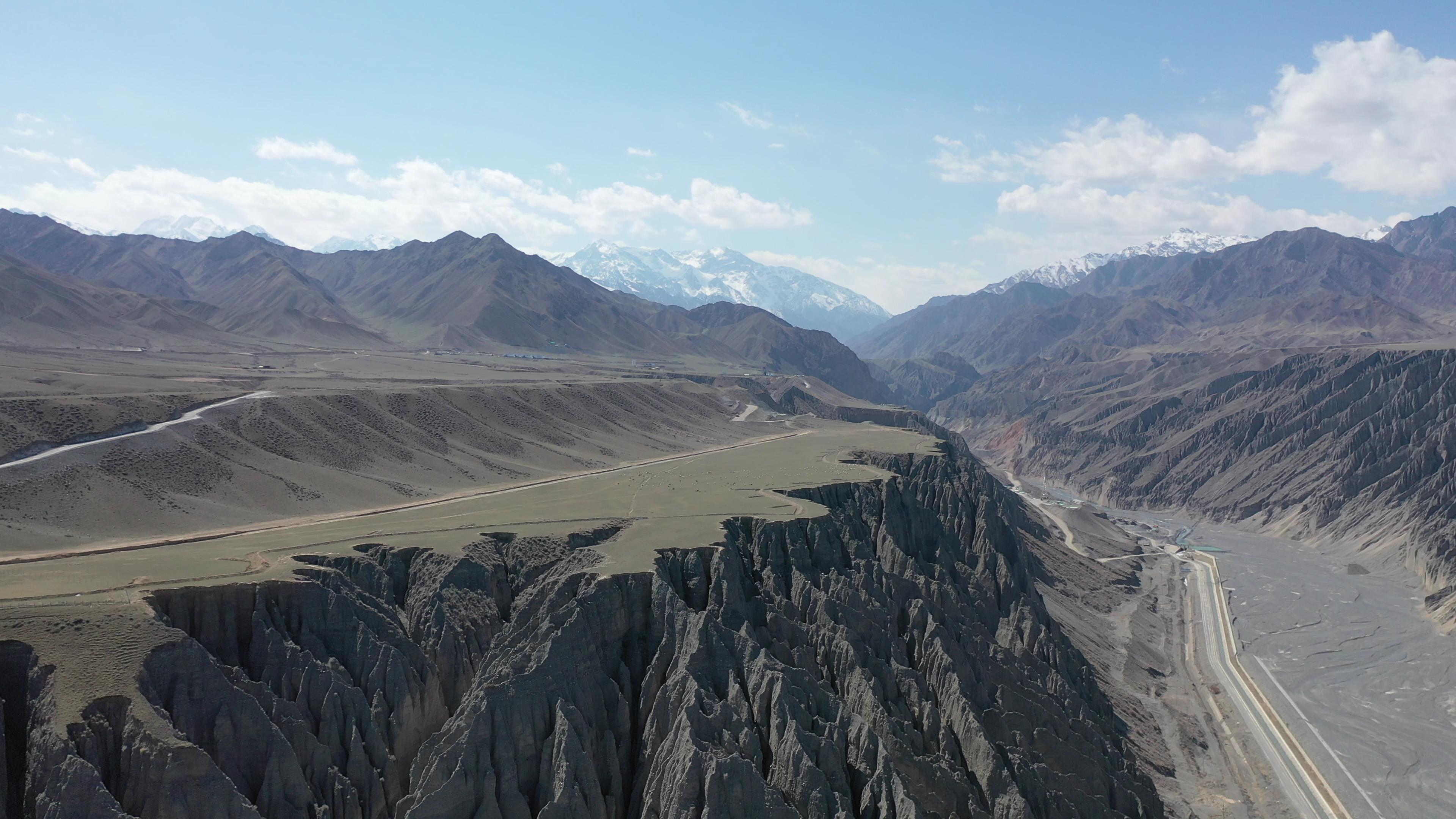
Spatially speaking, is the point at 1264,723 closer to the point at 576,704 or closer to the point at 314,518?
the point at 576,704

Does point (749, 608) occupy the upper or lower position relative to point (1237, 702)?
upper

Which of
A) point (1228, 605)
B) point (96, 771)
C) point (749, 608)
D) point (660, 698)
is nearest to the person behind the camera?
point (96, 771)

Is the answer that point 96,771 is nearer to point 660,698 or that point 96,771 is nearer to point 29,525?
point 660,698

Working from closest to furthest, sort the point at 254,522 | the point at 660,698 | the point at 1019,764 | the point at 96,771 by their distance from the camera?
the point at 96,771, the point at 660,698, the point at 1019,764, the point at 254,522

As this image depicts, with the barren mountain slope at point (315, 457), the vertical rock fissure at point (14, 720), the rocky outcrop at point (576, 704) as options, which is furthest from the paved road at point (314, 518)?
the vertical rock fissure at point (14, 720)

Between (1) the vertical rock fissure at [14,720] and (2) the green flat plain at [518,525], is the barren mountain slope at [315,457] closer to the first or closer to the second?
(2) the green flat plain at [518,525]

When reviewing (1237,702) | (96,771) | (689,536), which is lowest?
(1237,702)

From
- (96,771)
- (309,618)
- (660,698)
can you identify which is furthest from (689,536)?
(96,771)
